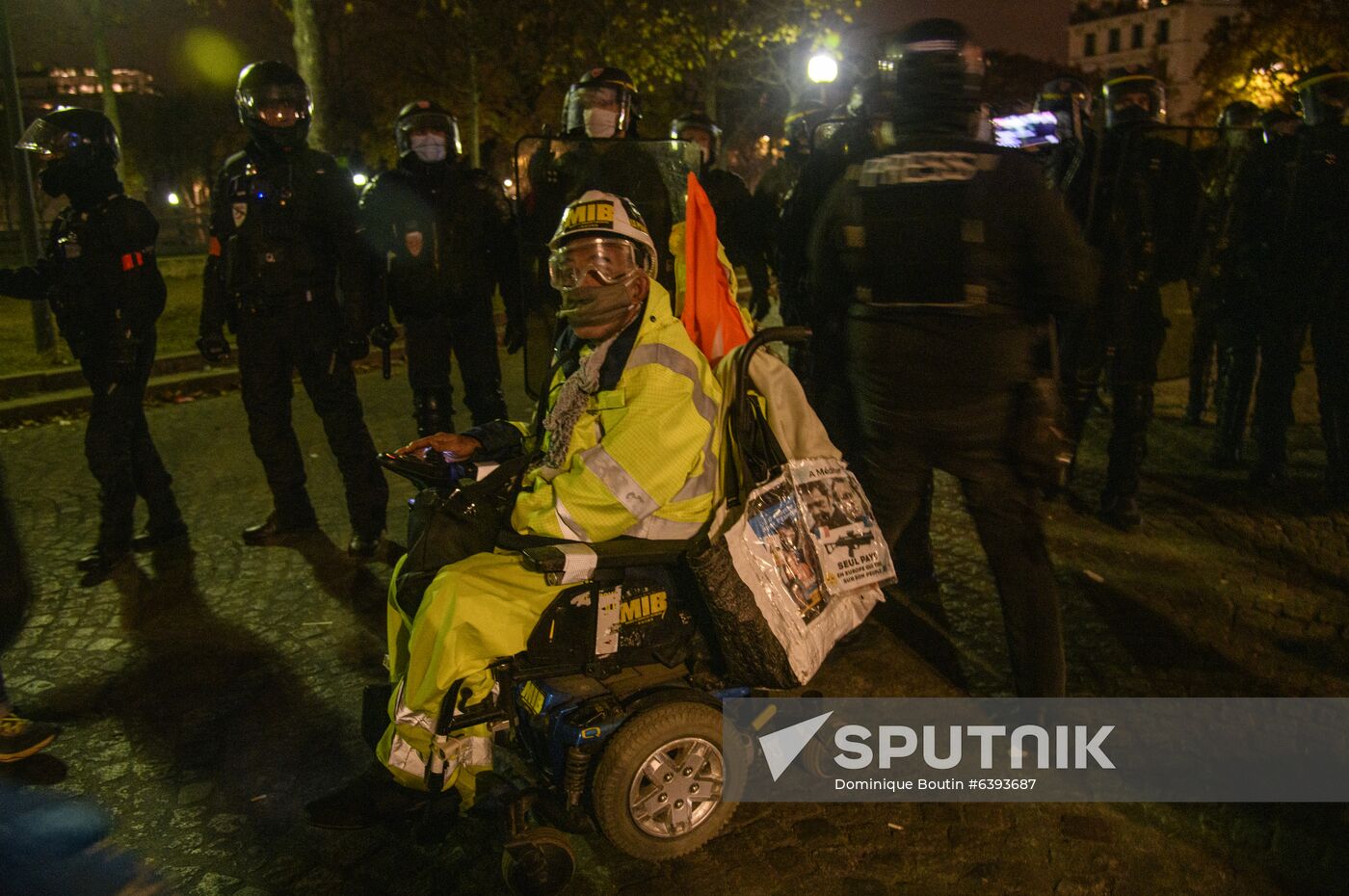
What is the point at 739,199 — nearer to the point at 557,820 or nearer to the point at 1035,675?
the point at 1035,675

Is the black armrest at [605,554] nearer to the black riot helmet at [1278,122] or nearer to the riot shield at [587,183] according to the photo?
the riot shield at [587,183]

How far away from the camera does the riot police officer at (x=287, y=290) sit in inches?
193

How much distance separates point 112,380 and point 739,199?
4.34 metres

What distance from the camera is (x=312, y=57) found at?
11.0 m

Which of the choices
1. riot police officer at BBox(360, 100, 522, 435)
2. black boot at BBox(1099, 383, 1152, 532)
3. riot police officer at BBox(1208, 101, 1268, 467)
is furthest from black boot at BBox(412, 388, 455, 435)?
riot police officer at BBox(1208, 101, 1268, 467)

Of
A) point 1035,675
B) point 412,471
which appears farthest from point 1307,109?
point 412,471

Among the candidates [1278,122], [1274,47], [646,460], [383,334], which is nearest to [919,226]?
[646,460]

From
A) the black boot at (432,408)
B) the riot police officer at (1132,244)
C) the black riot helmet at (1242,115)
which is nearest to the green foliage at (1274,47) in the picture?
the black riot helmet at (1242,115)

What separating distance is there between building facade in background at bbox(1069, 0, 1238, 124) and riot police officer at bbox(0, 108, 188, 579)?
320ft

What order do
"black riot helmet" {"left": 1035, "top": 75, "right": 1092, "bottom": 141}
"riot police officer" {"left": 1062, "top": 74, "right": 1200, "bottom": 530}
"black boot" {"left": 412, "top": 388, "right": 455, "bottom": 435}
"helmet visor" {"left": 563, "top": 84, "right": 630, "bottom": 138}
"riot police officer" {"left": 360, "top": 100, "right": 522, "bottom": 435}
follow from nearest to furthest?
"riot police officer" {"left": 1062, "top": 74, "right": 1200, "bottom": 530}, "helmet visor" {"left": 563, "top": 84, "right": 630, "bottom": 138}, "riot police officer" {"left": 360, "top": 100, "right": 522, "bottom": 435}, "black boot" {"left": 412, "top": 388, "right": 455, "bottom": 435}, "black riot helmet" {"left": 1035, "top": 75, "right": 1092, "bottom": 141}

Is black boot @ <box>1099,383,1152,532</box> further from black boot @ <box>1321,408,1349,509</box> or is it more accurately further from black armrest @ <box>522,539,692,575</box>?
black armrest @ <box>522,539,692,575</box>

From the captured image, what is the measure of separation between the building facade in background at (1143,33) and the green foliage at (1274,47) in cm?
5865

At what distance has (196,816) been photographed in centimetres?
306

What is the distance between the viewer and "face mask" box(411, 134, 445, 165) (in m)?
5.18
